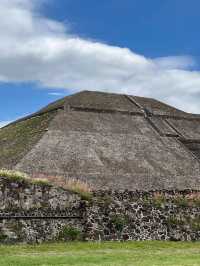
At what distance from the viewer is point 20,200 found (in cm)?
2436

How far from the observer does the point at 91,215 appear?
25.1m

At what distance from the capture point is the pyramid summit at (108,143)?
138 feet

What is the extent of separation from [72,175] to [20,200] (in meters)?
16.5

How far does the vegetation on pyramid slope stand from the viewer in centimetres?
4459

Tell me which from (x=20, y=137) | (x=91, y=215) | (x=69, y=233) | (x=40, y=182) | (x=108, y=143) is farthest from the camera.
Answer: (x=20, y=137)

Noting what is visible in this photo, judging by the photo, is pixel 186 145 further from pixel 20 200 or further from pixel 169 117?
pixel 20 200

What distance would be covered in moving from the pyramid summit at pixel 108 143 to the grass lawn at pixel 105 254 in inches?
602

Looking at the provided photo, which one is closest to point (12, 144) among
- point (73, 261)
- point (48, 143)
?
point (48, 143)

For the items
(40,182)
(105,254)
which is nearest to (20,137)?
(40,182)

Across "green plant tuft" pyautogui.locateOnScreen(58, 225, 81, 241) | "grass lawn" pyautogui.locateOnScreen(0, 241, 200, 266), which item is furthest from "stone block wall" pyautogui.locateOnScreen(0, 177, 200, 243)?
"grass lawn" pyautogui.locateOnScreen(0, 241, 200, 266)

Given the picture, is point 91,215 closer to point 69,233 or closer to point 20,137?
point 69,233

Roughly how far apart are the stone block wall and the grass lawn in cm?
95

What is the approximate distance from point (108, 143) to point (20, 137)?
8.85m

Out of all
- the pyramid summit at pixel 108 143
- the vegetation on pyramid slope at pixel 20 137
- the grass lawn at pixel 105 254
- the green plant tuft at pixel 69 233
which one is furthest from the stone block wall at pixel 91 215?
the vegetation on pyramid slope at pixel 20 137
